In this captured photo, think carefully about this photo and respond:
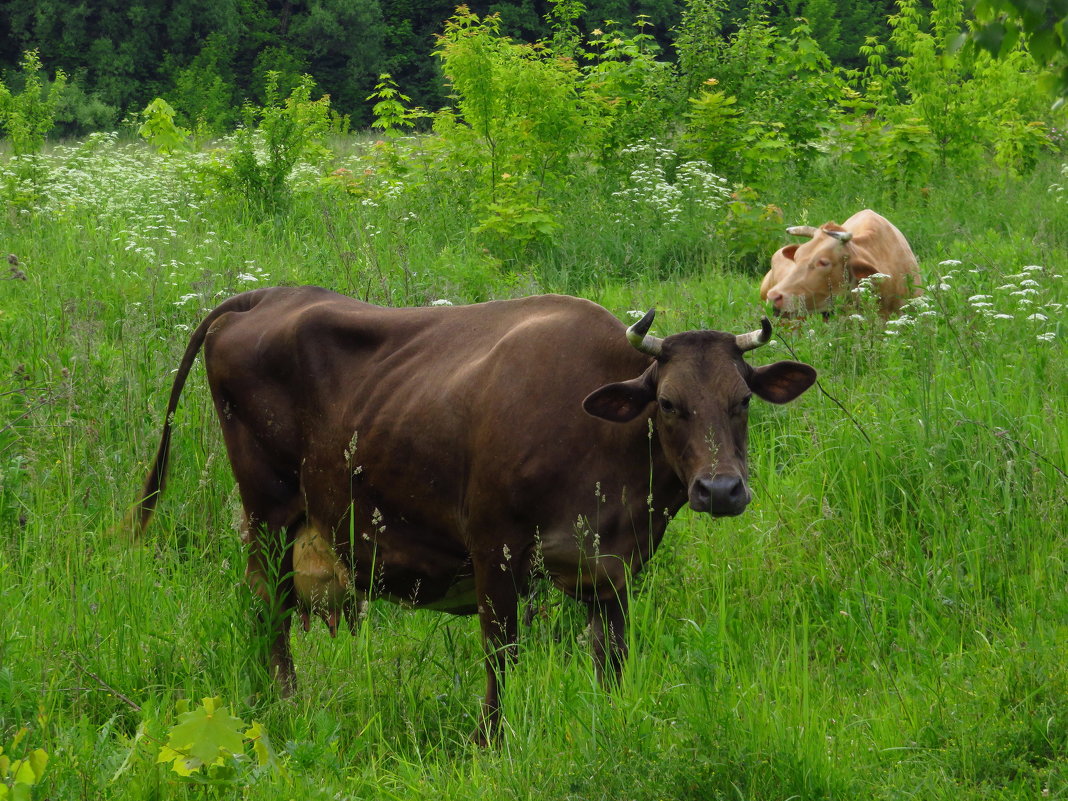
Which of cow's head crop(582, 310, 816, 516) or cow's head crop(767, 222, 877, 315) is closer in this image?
cow's head crop(582, 310, 816, 516)

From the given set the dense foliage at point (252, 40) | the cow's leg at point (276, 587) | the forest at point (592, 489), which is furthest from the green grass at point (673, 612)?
the dense foliage at point (252, 40)

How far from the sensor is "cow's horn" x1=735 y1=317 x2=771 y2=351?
4.05 m

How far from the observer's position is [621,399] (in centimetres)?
399

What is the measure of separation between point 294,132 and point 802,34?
21.9 feet

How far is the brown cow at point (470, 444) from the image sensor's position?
400 centimetres

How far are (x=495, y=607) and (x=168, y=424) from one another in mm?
1839

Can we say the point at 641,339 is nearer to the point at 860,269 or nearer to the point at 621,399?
the point at 621,399

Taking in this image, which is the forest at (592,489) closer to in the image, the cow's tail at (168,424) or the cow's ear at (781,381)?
the cow's tail at (168,424)

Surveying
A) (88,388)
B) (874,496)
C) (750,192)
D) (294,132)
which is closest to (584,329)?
(874,496)

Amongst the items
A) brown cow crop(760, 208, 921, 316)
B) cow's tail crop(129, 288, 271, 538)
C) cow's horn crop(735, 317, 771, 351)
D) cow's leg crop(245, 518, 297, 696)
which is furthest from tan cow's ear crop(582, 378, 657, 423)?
brown cow crop(760, 208, 921, 316)

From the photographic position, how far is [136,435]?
5.52 metres

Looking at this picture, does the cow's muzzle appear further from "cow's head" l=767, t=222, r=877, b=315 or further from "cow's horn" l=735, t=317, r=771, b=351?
"cow's head" l=767, t=222, r=877, b=315

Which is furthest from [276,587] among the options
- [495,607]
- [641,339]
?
[641,339]

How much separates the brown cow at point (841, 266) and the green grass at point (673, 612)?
2.87ft
